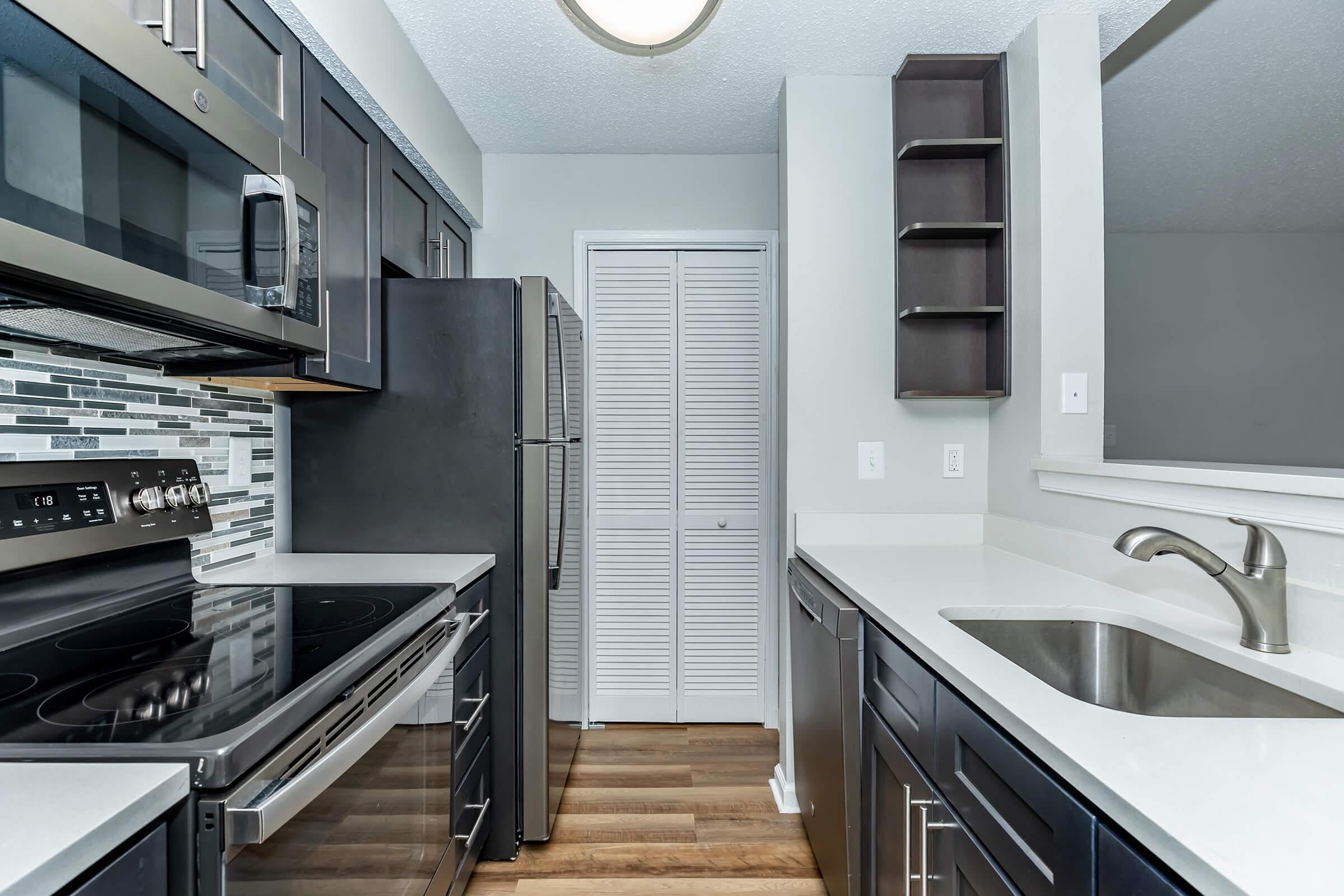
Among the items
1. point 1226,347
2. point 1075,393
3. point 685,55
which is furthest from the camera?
point 1226,347

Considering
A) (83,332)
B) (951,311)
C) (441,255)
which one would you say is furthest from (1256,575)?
(441,255)

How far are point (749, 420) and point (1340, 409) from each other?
1977mm

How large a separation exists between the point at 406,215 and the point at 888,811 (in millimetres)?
2066

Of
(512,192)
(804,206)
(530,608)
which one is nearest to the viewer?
(530,608)

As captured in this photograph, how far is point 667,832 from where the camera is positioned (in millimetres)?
A: 2092

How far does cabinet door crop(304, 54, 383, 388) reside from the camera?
153 centimetres

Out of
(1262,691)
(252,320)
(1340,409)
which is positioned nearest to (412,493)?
(252,320)

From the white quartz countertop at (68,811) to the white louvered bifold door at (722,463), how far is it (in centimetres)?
229

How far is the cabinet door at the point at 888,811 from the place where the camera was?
1.15m

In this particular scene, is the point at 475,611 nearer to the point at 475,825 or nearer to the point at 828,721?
the point at 475,825

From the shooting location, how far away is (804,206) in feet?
7.22

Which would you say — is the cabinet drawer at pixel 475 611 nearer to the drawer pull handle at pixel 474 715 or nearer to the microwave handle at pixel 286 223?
the drawer pull handle at pixel 474 715

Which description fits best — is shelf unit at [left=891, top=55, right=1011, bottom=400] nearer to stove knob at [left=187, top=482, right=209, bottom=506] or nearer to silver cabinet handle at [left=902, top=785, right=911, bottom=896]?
silver cabinet handle at [left=902, top=785, right=911, bottom=896]

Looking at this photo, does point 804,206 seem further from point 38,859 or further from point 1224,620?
point 38,859
